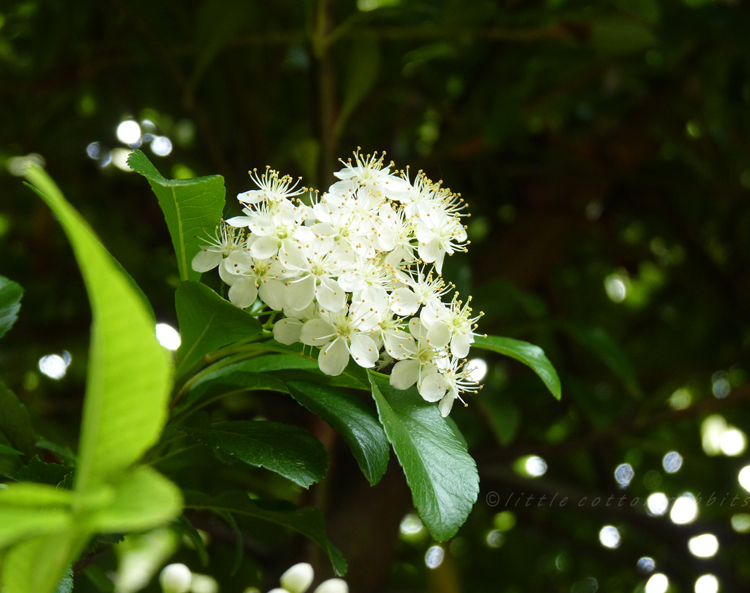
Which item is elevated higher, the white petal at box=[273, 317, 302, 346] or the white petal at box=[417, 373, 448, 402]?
the white petal at box=[273, 317, 302, 346]

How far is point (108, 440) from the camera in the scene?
29cm

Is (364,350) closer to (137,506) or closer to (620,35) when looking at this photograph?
(137,506)

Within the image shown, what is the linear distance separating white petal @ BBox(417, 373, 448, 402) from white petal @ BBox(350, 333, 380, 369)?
0.18ft

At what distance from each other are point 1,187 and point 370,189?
1390mm

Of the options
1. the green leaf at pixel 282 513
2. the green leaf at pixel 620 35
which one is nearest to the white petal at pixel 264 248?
the green leaf at pixel 282 513

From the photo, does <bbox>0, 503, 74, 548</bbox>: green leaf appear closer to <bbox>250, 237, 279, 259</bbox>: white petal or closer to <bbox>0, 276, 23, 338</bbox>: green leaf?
<bbox>250, 237, 279, 259</bbox>: white petal

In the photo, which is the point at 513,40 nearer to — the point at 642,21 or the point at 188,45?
the point at 642,21

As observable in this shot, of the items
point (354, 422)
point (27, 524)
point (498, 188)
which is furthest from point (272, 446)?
point (498, 188)

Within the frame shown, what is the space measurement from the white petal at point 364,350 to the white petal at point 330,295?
0.03m

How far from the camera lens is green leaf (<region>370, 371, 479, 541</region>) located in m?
0.47

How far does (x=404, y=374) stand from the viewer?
22.3 inches

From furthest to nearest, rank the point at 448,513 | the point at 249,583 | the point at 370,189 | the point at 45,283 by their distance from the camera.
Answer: the point at 45,283
the point at 249,583
the point at 370,189
the point at 448,513

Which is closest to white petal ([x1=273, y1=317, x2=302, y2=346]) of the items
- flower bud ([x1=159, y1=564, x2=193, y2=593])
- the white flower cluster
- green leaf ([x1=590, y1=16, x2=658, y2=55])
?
the white flower cluster

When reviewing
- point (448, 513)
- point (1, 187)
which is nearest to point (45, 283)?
point (1, 187)
